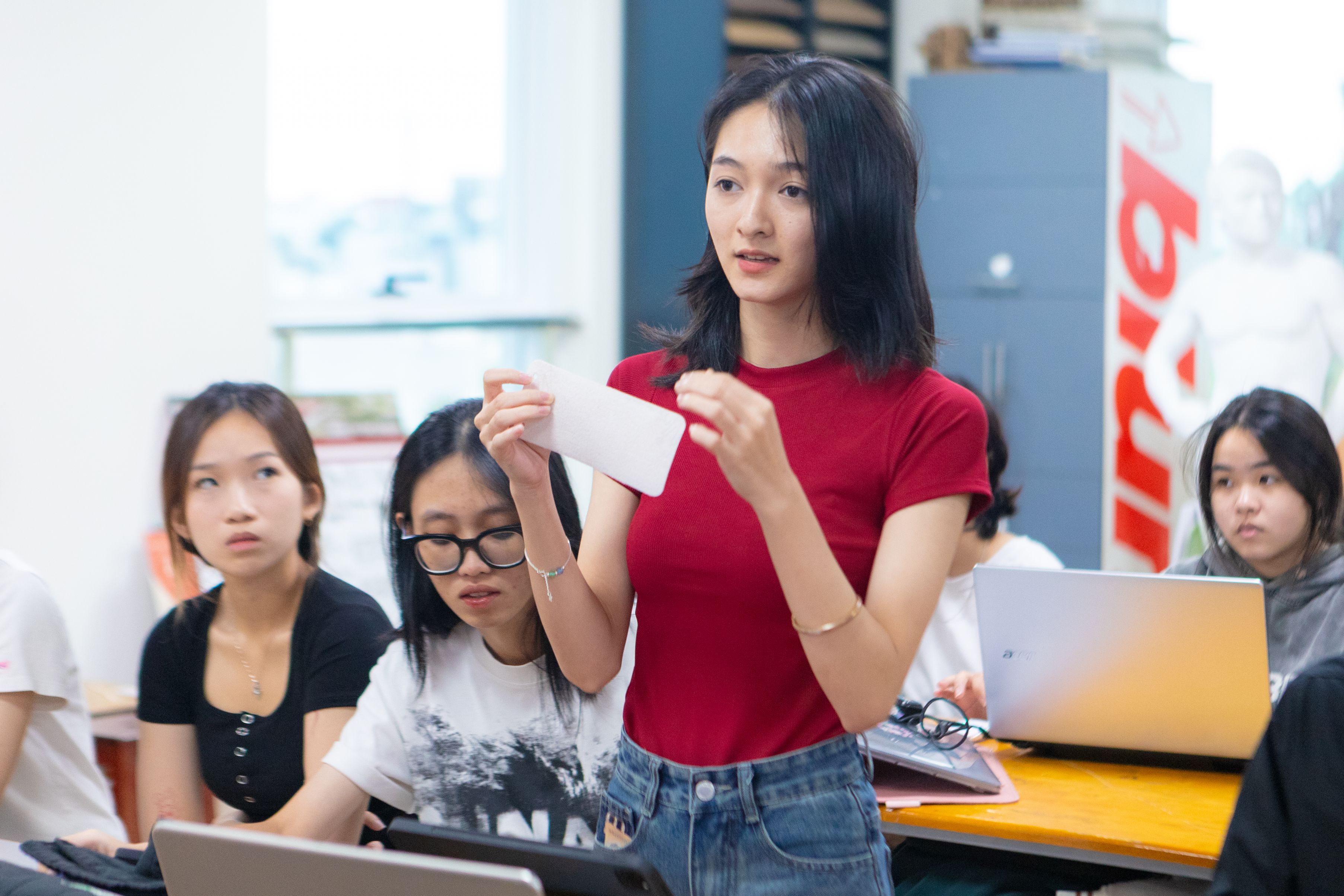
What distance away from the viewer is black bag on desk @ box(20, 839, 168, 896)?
4.49 feet

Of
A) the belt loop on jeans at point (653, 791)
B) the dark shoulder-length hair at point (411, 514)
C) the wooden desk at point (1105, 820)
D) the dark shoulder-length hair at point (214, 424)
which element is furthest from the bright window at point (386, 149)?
the belt loop on jeans at point (653, 791)

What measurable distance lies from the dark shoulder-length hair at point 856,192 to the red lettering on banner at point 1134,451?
3623 mm

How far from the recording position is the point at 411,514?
1.57m

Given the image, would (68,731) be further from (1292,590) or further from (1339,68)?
(1339,68)

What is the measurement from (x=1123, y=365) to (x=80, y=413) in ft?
10.9

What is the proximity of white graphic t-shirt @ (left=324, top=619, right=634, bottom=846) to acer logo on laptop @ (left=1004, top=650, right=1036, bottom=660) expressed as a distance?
590 millimetres

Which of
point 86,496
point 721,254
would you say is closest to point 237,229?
point 86,496

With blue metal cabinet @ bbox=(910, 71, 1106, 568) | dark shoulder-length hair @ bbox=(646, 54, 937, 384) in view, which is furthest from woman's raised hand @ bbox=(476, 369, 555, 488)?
blue metal cabinet @ bbox=(910, 71, 1106, 568)

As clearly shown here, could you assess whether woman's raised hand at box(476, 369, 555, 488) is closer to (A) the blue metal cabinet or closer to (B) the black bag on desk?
(B) the black bag on desk

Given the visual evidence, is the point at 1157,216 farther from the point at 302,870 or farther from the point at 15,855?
the point at 302,870

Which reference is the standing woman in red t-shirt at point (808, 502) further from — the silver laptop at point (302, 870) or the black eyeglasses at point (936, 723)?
the black eyeglasses at point (936, 723)

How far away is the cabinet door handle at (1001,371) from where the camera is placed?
458 centimetres

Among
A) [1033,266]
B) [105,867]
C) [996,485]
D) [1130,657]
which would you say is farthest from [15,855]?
[1033,266]

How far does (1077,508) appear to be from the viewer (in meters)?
4.54
